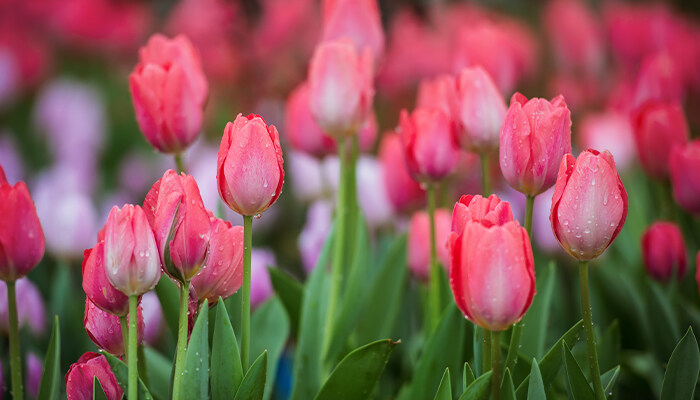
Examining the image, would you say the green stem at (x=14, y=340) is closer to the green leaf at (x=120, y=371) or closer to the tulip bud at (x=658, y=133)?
the green leaf at (x=120, y=371)

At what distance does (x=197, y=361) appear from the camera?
2.23 feet

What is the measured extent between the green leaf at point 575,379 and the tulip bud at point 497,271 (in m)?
0.12

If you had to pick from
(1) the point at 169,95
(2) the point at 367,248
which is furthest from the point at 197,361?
(2) the point at 367,248

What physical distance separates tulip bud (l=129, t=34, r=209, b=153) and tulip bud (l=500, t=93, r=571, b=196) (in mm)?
406

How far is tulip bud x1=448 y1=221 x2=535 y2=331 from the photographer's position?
0.60m

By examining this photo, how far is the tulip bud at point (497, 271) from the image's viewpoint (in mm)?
599

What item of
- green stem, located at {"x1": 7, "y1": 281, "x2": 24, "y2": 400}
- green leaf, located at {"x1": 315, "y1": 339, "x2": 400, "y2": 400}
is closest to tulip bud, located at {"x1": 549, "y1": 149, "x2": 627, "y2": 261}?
green leaf, located at {"x1": 315, "y1": 339, "x2": 400, "y2": 400}

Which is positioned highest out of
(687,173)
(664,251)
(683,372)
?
(687,173)

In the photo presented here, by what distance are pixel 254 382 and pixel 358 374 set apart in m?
0.13

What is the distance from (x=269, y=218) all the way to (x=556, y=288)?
1052 mm

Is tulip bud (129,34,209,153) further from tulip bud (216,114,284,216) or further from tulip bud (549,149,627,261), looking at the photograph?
tulip bud (549,149,627,261)

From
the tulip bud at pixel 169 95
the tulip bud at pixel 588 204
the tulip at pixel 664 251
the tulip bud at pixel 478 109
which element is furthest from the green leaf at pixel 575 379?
the tulip bud at pixel 169 95

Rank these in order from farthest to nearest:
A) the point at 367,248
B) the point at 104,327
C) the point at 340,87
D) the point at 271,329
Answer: the point at 367,248 → the point at 271,329 → the point at 340,87 → the point at 104,327

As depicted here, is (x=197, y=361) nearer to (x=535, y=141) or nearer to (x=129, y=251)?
(x=129, y=251)
